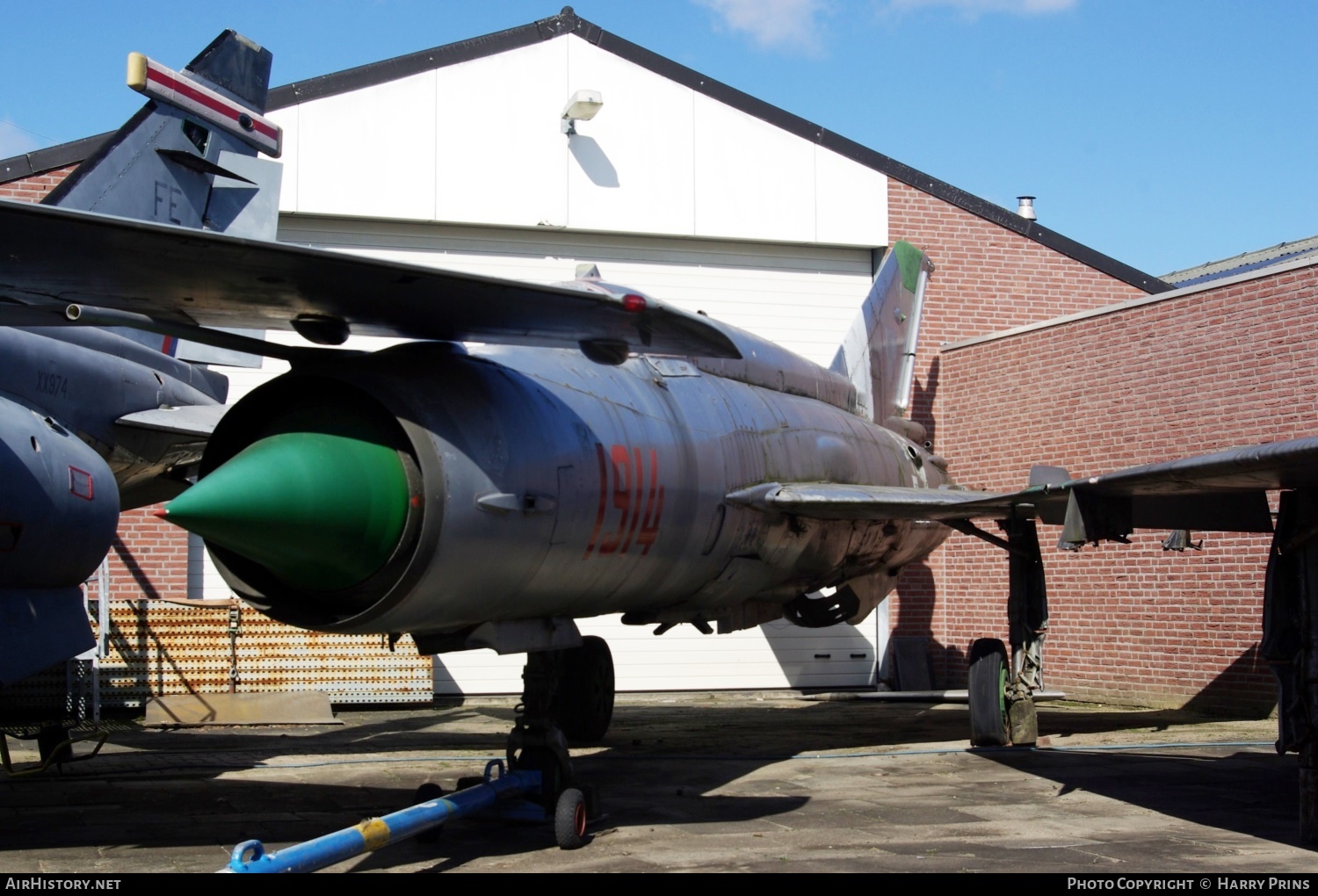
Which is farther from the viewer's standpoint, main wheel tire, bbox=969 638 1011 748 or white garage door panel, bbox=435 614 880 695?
white garage door panel, bbox=435 614 880 695

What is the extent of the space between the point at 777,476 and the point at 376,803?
11.1 feet

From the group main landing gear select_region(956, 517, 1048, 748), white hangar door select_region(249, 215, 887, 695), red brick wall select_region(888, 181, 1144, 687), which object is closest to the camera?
main landing gear select_region(956, 517, 1048, 748)

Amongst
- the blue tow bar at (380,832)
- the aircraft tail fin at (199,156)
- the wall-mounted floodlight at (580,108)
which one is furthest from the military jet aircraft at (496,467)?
the wall-mounted floodlight at (580,108)

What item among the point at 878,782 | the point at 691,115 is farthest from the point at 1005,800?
the point at 691,115

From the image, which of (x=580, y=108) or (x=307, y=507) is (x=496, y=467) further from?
(x=580, y=108)

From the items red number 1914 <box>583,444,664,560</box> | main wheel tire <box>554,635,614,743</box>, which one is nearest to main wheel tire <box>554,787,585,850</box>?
red number 1914 <box>583,444,664,560</box>

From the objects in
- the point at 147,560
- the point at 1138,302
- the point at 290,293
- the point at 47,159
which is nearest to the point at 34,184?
the point at 47,159

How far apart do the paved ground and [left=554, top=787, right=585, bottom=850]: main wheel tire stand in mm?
111

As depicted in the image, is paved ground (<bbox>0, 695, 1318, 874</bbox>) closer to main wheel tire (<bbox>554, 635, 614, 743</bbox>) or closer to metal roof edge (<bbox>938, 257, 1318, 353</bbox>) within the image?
main wheel tire (<bbox>554, 635, 614, 743</bbox>)

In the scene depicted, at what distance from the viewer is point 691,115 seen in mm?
17062

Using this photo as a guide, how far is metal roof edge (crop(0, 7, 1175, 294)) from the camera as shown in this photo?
50.3 feet

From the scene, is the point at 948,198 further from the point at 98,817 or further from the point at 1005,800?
the point at 98,817

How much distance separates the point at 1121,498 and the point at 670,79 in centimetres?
1077

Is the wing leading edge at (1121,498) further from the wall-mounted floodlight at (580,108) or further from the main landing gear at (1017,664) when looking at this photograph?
the wall-mounted floodlight at (580,108)
